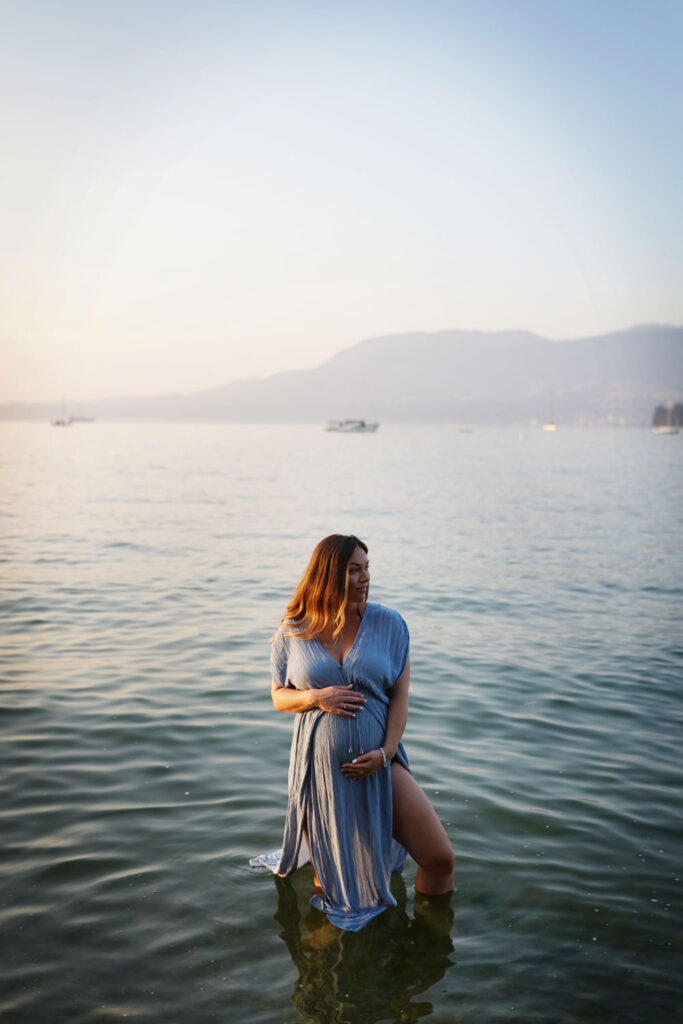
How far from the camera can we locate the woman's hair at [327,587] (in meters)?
4.50

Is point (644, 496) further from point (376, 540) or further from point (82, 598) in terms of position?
point (82, 598)

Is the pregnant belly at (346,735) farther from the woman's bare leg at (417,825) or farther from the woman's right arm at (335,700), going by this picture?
the woman's bare leg at (417,825)

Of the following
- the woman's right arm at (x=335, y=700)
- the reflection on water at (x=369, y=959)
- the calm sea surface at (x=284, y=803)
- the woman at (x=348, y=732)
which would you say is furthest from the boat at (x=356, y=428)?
the woman's right arm at (x=335, y=700)

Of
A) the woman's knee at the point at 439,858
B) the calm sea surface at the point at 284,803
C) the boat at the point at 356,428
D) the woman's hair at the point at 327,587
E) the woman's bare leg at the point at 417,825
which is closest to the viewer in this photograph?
the calm sea surface at the point at 284,803

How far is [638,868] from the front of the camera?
5629mm

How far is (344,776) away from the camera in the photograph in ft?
14.9

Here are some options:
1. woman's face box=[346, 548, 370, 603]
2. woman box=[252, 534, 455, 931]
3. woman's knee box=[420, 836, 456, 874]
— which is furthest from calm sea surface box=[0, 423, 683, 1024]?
woman's face box=[346, 548, 370, 603]

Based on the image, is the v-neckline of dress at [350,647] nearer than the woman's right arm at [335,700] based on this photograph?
No

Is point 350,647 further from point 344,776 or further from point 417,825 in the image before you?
point 417,825

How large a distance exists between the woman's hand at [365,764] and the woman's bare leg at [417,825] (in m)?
0.25

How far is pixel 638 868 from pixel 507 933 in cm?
125

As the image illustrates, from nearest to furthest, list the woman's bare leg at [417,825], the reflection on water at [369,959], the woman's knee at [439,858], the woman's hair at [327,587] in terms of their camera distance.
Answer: the reflection on water at [369,959]
the woman's hair at [327,587]
the woman's bare leg at [417,825]
the woman's knee at [439,858]

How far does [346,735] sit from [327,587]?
76cm

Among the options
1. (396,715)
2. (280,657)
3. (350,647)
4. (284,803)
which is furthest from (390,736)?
(284,803)
